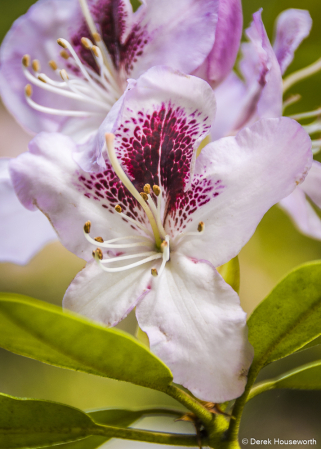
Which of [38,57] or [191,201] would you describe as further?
[38,57]

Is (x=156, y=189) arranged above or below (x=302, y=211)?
above

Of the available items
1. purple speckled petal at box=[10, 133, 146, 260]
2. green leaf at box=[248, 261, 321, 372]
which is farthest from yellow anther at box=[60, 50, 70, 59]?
green leaf at box=[248, 261, 321, 372]

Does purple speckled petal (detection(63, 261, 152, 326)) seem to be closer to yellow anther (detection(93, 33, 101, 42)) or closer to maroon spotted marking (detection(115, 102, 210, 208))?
maroon spotted marking (detection(115, 102, 210, 208))

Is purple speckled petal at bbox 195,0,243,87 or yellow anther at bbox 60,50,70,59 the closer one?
purple speckled petal at bbox 195,0,243,87

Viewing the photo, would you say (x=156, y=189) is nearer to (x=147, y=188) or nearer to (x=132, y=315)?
(x=147, y=188)

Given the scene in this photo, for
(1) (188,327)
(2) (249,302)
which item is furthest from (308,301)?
(2) (249,302)

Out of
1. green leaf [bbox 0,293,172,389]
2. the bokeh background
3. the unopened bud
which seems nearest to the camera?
green leaf [bbox 0,293,172,389]
